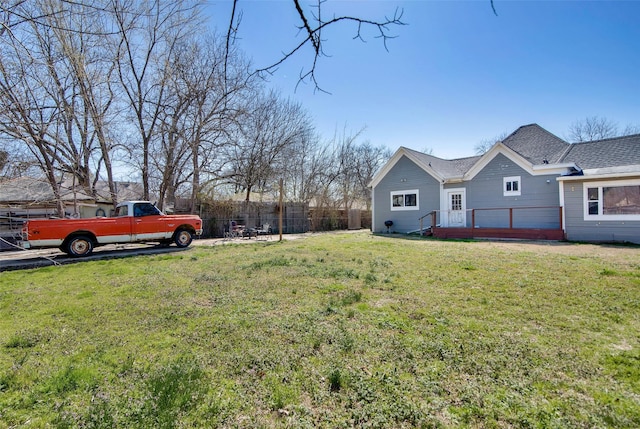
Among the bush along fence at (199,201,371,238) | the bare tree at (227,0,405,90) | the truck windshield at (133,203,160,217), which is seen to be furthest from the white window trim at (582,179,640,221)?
the truck windshield at (133,203,160,217)

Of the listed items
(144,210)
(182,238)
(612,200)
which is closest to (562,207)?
(612,200)

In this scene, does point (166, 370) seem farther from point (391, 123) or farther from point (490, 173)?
point (391, 123)

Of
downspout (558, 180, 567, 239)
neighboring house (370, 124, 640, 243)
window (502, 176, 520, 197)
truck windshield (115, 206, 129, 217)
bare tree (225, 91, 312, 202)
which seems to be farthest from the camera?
bare tree (225, 91, 312, 202)

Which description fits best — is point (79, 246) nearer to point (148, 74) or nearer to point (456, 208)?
point (148, 74)

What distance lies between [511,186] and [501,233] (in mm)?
2529

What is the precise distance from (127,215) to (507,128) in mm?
39305

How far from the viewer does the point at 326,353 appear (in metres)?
2.84

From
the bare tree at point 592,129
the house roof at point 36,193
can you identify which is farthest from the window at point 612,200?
the bare tree at point 592,129

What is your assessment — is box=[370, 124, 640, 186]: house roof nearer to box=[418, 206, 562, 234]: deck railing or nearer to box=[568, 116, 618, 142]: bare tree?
box=[418, 206, 562, 234]: deck railing

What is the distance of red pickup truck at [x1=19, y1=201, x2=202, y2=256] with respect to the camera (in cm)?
834

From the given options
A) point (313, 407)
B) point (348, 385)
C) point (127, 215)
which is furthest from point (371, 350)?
point (127, 215)

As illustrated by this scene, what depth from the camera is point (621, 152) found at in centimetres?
1205

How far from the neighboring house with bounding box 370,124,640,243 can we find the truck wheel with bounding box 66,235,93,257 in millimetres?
13798

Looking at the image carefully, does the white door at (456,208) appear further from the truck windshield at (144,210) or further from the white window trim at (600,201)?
the truck windshield at (144,210)
